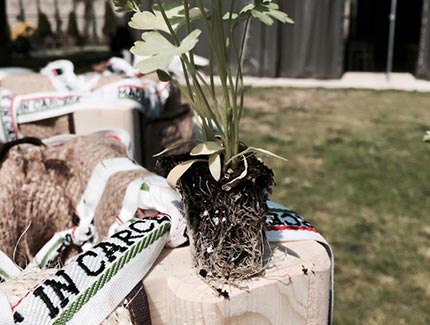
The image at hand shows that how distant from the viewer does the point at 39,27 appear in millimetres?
17562

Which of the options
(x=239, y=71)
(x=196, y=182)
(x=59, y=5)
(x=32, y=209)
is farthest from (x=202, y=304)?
(x=59, y=5)

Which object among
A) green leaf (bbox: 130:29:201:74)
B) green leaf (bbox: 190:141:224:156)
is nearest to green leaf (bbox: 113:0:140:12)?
green leaf (bbox: 130:29:201:74)

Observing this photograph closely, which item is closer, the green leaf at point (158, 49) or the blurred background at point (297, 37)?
the green leaf at point (158, 49)

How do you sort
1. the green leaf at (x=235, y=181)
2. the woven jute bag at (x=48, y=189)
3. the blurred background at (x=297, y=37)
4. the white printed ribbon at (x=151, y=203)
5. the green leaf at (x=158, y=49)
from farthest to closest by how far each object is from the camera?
the blurred background at (x=297, y=37) < the woven jute bag at (x=48, y=189) < the white printed ribbon at (x=151, y=203) < the green leaf at (x=235, y=181) < the green leaf at (x=158, y=49)

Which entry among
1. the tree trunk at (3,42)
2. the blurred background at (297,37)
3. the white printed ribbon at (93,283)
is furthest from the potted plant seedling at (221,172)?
the tree trunk at (3,42)

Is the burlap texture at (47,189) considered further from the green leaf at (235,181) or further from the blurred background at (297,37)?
the blurred background at (297,37)

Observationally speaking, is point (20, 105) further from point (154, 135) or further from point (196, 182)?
point (196, 182)

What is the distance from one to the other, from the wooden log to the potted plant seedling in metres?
0.04

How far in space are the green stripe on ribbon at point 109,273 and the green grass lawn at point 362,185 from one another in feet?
5.43

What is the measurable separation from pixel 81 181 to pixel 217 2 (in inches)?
32.2

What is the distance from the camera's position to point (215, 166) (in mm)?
1037

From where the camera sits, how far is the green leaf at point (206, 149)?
1050mm

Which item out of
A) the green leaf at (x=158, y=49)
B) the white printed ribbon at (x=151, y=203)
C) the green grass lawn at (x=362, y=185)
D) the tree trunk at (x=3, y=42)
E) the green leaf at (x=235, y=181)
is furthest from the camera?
the tree trunk at (x=3, y=42)

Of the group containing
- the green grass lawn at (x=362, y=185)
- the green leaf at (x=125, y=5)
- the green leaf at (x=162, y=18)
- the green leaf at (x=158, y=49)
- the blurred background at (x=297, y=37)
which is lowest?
the green grass lawn at (x=362, y=185)
